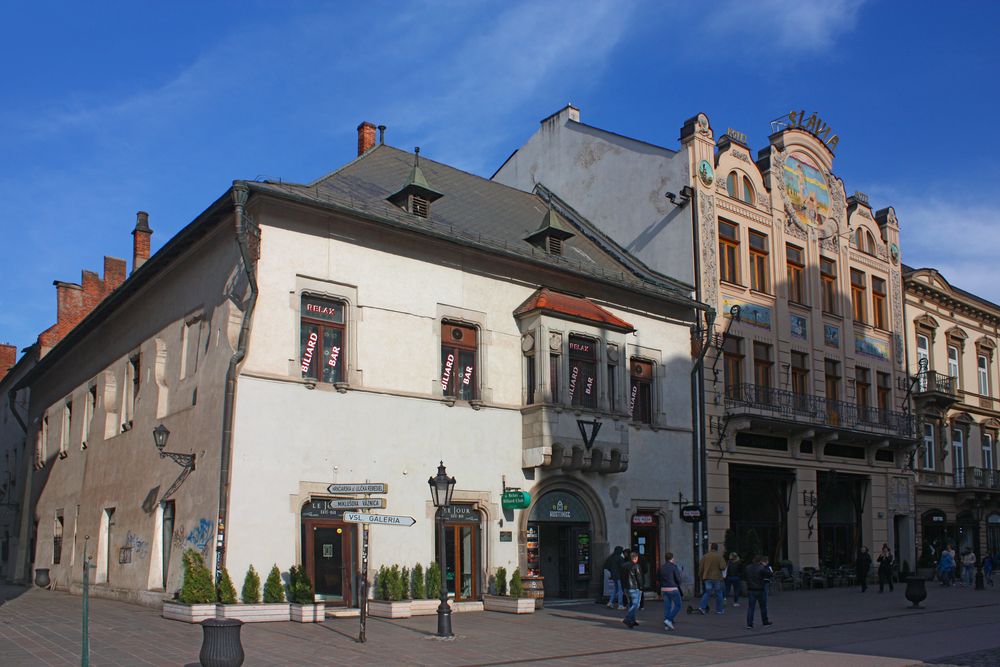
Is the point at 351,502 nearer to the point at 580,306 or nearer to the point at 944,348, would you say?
the point at 580,306

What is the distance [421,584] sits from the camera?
20.7 metres

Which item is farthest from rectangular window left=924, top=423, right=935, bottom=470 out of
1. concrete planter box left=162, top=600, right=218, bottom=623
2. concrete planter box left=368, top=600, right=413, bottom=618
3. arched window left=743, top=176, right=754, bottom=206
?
concrete planter box left=162, top=600, right=218, bottom=623

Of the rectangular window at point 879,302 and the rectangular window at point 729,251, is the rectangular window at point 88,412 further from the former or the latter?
the rectangular window at point 879,302

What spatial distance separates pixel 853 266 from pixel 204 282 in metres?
23.9

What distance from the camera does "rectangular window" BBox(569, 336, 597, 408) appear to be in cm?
2441

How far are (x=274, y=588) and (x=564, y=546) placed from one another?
8.63 metres

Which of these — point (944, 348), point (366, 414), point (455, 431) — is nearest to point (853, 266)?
point (944, 348)

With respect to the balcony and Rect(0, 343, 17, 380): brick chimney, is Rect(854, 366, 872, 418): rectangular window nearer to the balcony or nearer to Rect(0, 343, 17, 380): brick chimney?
the balcony

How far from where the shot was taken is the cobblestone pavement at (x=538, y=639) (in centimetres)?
1414

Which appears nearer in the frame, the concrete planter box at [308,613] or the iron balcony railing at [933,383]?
the concrete planter box at [308,613]

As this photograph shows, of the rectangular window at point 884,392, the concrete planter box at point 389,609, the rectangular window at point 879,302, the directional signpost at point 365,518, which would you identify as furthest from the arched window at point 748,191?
the directional signpost at point 365,518

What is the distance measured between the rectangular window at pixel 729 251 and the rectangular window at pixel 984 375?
60.3 feet

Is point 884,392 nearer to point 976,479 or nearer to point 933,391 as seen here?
point 933,391

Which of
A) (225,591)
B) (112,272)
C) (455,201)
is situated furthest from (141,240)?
(225,591)
